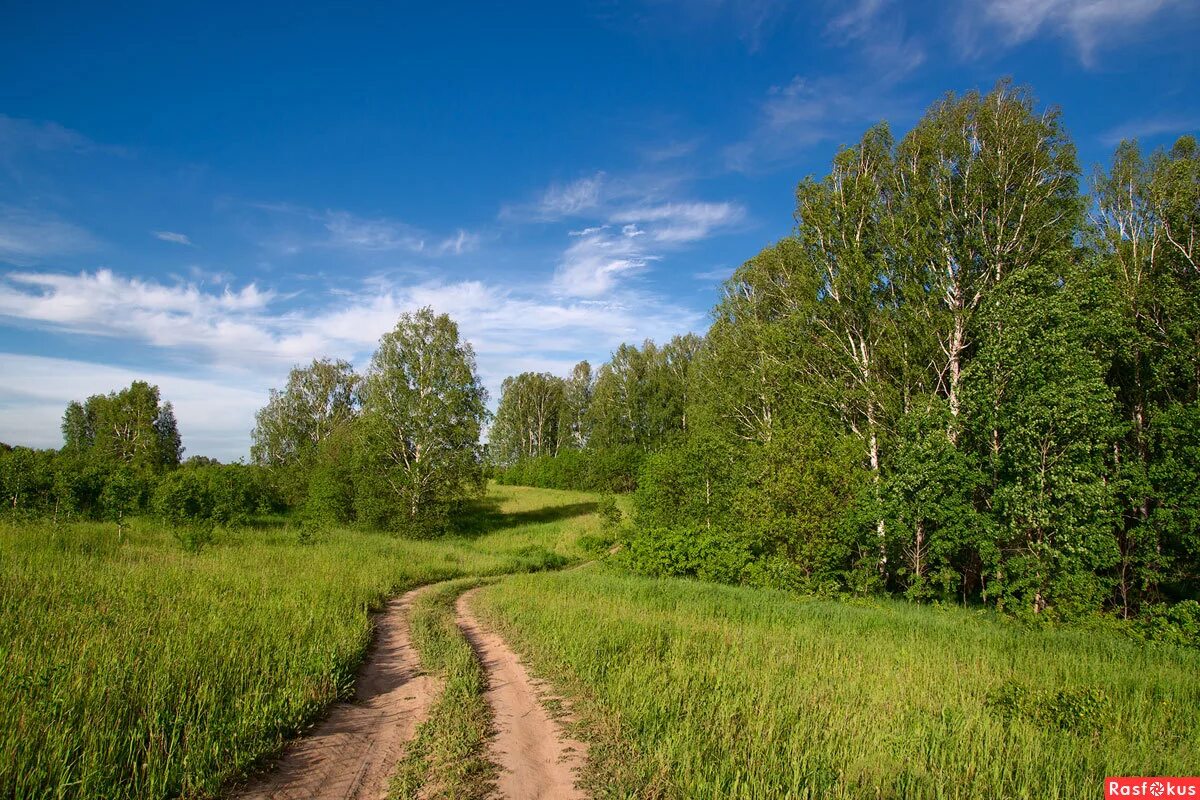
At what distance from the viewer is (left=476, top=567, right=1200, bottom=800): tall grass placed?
5371mm

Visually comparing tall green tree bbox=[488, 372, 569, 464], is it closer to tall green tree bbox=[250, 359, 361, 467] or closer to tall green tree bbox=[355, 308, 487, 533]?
tall green tree bbox=[250, 359, 361, 467]

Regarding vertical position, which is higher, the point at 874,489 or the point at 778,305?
the point at 778,305

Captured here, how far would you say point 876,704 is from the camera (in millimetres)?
7309

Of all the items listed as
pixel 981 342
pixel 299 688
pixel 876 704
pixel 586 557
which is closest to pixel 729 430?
pixel 586 557

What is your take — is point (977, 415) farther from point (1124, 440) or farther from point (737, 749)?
point (737, 749)

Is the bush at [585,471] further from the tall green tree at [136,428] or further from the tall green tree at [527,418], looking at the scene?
the tall green tree at [136,428]

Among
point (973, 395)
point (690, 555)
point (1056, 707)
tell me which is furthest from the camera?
point (690, 555)

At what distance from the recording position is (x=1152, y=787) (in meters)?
5.52

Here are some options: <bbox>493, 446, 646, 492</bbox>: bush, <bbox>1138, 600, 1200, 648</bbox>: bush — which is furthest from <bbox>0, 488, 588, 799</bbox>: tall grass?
<bbox>493, 446, 646, 492</bbox>: bush

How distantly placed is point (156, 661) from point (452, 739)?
4028mm

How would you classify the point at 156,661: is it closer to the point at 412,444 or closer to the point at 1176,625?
the point at 1176,625

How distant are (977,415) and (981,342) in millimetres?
3764

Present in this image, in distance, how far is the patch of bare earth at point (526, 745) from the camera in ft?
17.0

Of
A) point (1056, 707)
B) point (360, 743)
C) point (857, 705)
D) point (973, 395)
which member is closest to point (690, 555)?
point (973, 395)
